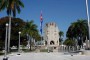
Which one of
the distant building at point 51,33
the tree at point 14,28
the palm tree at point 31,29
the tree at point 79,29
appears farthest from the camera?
the distant building at point 51,33

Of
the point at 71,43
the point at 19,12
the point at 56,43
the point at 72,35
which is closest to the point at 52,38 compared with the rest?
the point at 56,43

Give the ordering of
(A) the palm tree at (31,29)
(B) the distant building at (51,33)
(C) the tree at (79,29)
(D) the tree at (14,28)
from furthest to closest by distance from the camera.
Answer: (B) the distant building at (51,33) → (A) the palm tree at (31,29) → (D) the tree at (14,28) → (C) the tree at (79,29)

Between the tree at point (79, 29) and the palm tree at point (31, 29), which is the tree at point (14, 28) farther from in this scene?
the tree at point (79, 29)

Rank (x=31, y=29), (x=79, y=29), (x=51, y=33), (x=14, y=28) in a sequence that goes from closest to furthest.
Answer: (x=79, y=29) < (x=14, y=28) < (x=31, y=29) < (x=51, y=33)

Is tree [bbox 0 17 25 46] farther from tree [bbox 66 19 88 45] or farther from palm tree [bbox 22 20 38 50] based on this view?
tree [bbox 66 19 88 45]

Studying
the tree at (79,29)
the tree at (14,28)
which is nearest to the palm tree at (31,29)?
the tree at (14,28)

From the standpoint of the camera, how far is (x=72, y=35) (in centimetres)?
7656

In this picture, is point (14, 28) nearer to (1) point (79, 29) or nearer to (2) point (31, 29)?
(2) point (31, 29)

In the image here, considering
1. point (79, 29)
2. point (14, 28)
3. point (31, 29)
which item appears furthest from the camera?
point (31, 29)

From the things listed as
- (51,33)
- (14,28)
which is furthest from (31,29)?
(51,33)

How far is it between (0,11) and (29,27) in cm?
3303

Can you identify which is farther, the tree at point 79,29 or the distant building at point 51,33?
the distant building at point 51,33

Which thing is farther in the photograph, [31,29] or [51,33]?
[51,33]

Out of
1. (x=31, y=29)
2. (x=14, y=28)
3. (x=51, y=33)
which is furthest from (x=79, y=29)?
(x=51, y=33)
